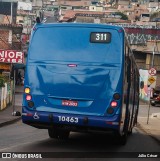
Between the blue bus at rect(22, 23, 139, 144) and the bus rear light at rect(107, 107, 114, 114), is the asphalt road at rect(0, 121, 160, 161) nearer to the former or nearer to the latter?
the blue bus at rect(22, 23, 139, 144)

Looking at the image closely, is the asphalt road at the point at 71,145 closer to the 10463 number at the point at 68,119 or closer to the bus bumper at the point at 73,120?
the bus bumper at the point at 73,120

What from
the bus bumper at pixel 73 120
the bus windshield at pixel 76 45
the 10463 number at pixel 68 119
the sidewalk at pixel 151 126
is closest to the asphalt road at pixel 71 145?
the bus bumper at pixel 73 120

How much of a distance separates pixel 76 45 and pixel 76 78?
0.87m

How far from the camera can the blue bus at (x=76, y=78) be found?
41.9 feet

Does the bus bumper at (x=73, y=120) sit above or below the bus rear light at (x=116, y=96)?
below

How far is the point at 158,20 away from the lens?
125938 millimetres

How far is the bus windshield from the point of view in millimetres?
13133

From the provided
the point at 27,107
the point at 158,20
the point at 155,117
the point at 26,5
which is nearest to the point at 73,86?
the point at 27,107

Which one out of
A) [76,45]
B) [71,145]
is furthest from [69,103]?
[71,145]

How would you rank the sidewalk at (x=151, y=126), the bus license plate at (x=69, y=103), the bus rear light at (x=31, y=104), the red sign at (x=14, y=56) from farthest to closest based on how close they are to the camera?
the red sign at (x=14, y=56) < the sidewalk at (x=151, y=126) < the bus rear light at (x=31, y=104) < the bus license plate at (x=69, y=103)

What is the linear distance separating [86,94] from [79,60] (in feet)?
2.88

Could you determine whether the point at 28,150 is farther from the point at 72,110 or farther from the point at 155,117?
the point at 155,117

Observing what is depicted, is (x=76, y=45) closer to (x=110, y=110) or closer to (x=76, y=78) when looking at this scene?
Result: (x=76, y=78)

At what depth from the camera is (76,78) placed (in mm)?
12953
